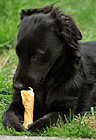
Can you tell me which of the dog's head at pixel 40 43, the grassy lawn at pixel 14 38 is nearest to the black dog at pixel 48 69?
the dog's head at pixel 40 43

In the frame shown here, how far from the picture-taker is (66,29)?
3.71 meters

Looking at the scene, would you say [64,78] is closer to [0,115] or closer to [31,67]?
[31,67]

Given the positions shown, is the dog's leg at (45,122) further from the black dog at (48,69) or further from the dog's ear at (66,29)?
the dog's ear at (66,29)

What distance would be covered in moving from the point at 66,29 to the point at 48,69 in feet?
1.67

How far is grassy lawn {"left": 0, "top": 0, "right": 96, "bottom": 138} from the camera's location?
3363mm

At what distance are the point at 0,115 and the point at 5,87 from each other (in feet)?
2.46

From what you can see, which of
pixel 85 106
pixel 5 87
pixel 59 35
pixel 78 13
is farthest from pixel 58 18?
pixel 78 13

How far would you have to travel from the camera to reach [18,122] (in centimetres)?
355

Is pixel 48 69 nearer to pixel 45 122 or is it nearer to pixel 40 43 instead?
pixel 40 43

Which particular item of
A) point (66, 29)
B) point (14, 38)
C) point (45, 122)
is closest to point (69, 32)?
point (66, 29)

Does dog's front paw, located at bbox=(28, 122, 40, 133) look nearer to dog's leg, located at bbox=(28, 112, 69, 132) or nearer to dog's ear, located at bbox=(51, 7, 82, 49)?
dog's leg, located at bbox=(28, 112, 69, 132)

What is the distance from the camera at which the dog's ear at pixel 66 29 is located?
3674 mm

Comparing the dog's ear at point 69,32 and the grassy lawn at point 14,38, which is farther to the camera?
the dog's ear at point 69,32

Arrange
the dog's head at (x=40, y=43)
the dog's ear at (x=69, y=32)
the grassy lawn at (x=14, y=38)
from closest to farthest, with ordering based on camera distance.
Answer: the grassy lawn at (x=14, y=38) < the dog's head at (x=40, y=43) < the dog's ear at (x=69, y=32)
